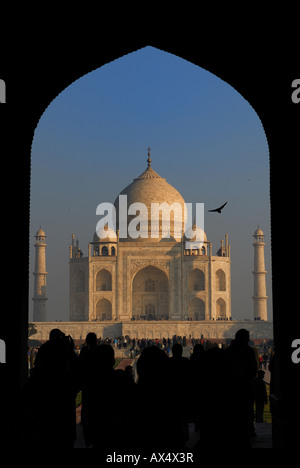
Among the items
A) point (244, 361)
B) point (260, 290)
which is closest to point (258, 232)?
point (260, 290)

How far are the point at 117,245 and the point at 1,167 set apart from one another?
101ft

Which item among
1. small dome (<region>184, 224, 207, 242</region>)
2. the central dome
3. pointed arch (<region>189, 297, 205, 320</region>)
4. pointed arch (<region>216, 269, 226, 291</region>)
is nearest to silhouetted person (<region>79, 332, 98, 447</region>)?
pointed arch (<region>189, 297, 205, 320</region>)

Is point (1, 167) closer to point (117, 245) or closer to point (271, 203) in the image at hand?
point (271, 203)

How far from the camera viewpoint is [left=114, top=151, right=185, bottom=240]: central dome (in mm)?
38094

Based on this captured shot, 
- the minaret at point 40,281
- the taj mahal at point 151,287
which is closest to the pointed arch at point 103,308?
the taj mahal at point 151,287

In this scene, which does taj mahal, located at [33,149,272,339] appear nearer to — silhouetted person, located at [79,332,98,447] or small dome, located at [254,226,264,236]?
small dome, located at [254,226,264,236]

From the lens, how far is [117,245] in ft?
117

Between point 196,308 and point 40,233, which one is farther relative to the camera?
point 40,233

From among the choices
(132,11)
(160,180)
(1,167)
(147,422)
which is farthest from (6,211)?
(160,180)

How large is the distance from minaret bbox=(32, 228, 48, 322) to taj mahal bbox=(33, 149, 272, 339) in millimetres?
49

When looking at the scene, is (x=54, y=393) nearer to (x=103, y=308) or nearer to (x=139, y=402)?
(x=139, y=402)

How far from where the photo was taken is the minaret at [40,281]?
121 ft

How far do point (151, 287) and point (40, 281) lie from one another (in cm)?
554

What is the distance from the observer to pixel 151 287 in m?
36.6
